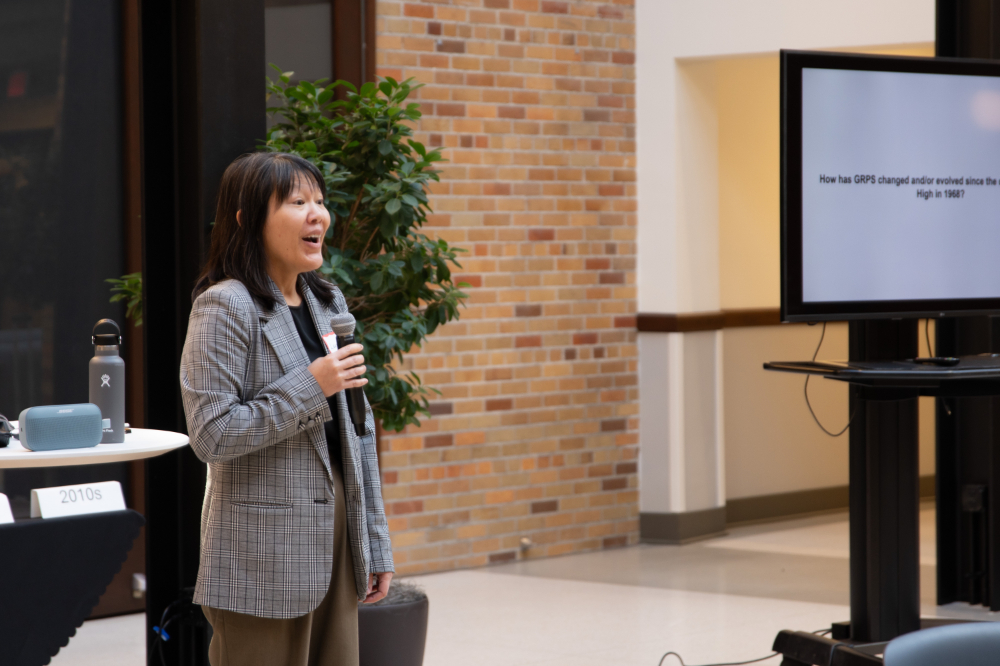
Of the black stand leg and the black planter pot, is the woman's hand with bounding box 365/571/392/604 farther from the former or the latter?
the black stand leg

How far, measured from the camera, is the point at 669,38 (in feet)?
20.5

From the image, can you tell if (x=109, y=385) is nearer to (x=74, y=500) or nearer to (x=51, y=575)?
(x=74, y=500)

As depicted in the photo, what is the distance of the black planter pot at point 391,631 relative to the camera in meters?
3.74

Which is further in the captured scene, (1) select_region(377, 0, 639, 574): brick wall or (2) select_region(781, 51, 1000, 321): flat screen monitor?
(1) select_region(377, 0, 639, 574): brick wall

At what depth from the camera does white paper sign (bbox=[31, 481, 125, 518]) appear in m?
2.15

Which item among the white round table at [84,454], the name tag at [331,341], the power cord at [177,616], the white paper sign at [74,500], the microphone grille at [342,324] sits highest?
the microphone grille at [342,324]

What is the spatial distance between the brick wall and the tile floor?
0.28 meters

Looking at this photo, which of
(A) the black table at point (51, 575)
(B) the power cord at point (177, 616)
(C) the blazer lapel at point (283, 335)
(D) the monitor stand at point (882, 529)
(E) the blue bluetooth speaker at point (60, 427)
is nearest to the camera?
(A) the black table at point (51, 575)

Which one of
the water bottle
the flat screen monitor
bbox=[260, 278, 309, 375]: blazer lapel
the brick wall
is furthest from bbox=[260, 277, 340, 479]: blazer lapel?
the brick wall

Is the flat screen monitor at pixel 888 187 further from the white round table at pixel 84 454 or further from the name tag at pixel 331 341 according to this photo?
the white round table at pixel 84 454

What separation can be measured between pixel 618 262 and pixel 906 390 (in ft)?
9.33

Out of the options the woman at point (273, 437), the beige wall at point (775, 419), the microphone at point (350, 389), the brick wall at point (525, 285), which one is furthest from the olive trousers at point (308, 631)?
the beige wall at point (775, 419)

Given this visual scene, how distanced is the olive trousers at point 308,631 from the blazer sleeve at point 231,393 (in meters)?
0.22

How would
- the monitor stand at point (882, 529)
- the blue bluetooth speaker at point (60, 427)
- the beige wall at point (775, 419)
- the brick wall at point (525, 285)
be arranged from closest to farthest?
the blue bluetooth speaker at point (60, 427), the monitor stand at point (882, 529), the brick wall at point (525, 285), the beige wall at point (775, 419)
